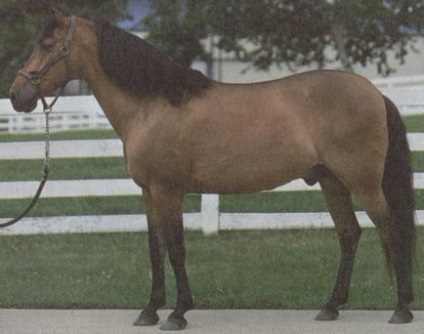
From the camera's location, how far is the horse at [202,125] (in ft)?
21.4

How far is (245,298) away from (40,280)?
5.80 ft

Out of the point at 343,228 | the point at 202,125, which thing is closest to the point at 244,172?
the point at 202,125

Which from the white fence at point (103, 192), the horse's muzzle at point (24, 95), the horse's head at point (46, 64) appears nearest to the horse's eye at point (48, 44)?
the horse's head at point (46, 64)

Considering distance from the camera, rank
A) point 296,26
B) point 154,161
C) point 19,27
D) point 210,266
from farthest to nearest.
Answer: point 296,26, point 19,27, point 210,266, point 154,161

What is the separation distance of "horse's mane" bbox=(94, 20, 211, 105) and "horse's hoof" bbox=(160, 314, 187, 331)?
1320mm

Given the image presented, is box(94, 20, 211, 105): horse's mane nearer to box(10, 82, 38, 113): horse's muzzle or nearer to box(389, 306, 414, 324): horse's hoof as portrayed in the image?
box(10, 82, 38, 113): horse's muzzle

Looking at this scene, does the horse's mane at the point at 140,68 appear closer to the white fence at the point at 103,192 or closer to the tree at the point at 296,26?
the white fence at the point at 103,192

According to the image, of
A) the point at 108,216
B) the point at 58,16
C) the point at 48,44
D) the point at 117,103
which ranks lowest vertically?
the point at 108,216

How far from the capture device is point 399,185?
6766 millimetres

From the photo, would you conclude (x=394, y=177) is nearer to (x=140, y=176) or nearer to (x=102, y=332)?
(x=140, y=176)

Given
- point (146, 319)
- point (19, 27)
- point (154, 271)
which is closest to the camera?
point (146, 319)

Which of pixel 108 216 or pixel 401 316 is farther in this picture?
pixel 108 216

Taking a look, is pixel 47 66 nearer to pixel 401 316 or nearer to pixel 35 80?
pixel 35 80

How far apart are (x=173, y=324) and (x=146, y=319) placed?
25 centimetres
